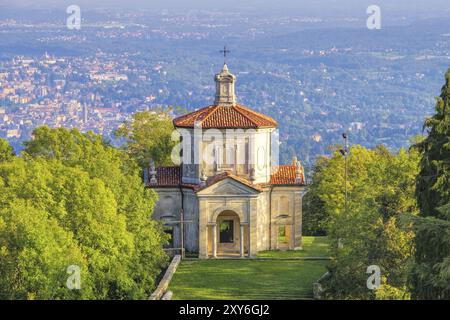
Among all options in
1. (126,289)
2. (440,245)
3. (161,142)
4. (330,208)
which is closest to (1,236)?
(126,289)

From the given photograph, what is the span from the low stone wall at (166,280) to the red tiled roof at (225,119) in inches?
250

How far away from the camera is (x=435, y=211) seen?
29.5 metres

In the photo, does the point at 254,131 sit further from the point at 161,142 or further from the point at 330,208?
the point at 161,142

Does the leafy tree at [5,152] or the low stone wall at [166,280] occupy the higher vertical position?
the leafy tree at [5,152]

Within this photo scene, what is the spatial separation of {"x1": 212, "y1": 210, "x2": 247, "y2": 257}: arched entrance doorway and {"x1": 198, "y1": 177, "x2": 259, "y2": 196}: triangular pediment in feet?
4.62

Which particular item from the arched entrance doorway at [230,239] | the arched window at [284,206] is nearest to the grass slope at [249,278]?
the arched entrance doorway at [230,239]

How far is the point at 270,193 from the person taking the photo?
53.8 m

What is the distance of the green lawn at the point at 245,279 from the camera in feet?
136

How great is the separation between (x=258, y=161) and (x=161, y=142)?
13904 millimetres

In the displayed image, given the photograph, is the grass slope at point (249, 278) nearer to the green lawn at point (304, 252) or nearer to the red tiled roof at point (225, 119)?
the green lawn at point (304, 252)

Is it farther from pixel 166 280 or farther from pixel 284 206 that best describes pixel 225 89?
pixel 166 280

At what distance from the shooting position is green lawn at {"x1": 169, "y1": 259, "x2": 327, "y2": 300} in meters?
41.4
